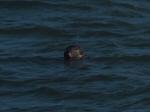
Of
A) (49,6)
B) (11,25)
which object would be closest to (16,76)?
(11,25)

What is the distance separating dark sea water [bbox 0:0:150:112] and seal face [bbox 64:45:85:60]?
16cm

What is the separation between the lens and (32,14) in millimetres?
23125

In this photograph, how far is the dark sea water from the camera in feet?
56.5

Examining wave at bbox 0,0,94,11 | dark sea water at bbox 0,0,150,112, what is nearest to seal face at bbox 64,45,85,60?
dark sea water at bbox 0,0,150,112

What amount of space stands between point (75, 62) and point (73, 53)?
347 mm

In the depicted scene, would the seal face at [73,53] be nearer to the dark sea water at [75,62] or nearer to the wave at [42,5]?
the dark sea water at [75,62]

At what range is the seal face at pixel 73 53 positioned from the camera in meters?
19.1

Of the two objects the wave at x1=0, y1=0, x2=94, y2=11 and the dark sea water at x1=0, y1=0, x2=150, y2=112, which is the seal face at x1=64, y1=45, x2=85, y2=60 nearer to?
the dark sea water at x1=0, y1=0, x2=150, y2=112

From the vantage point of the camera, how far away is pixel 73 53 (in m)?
19.1

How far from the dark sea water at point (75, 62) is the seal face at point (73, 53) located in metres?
0.16

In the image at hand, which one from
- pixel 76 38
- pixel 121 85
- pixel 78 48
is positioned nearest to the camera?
pixel 121 85

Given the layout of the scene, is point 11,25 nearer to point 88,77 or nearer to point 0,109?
point 88,77

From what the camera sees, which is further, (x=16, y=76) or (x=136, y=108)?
(x=16, y=76)

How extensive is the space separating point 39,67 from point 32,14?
4.29 m
